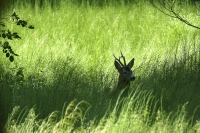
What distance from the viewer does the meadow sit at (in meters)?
5.83

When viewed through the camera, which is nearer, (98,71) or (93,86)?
(93,86)

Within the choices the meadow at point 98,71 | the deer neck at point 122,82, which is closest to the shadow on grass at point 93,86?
the meadow at point 98,71

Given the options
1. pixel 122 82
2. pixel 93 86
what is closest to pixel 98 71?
pixel 93 86

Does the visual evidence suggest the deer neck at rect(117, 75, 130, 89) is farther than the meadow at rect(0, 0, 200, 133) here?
Yes

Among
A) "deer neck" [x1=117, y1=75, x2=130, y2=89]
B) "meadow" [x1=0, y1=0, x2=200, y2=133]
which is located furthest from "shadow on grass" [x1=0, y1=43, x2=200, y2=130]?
"deer neck" [x1=117, y1=75, x2=130, y2=89]

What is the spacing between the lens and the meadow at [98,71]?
19.1ft

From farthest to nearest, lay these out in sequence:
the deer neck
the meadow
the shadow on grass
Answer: the deer neck, the shadow on grass, the meadow

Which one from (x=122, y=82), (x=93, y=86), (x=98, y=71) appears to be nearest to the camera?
(x=122, y=82)

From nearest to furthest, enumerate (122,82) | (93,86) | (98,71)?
(122,82) → (93,86) → (98,71)

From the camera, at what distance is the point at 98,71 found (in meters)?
8.45

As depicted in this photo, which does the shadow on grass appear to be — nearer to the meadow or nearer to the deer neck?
the meadow

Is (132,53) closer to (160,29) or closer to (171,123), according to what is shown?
(160,29)

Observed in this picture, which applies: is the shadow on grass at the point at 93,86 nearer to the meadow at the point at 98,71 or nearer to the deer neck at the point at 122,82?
Result: the meadow at the point at 98,71

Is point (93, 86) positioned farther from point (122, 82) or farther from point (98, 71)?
point (98, 71)
